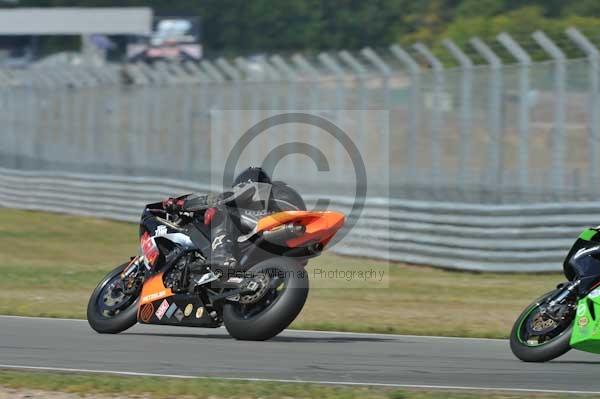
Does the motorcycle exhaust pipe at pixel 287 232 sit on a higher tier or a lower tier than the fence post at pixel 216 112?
lower

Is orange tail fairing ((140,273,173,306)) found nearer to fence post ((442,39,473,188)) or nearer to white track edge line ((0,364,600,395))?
white track edge line ((0,364,600,395))

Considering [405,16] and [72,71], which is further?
[405,16]

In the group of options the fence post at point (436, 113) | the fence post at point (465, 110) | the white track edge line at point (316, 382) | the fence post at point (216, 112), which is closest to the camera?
the white track edge line at point (316, 382)

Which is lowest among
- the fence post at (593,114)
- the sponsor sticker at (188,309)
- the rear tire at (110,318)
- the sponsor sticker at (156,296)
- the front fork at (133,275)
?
the rear tire at (110,318)

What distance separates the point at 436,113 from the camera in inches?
694

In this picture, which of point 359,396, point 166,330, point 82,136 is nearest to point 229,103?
point 82,136

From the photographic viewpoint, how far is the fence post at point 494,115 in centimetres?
1636

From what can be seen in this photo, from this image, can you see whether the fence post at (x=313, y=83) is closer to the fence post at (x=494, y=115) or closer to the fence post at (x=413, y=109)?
the fence post at (x=413, y=109)

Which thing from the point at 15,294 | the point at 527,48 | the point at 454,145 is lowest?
the point at 15,294

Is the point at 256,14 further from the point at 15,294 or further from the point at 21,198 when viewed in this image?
the point at 15,294

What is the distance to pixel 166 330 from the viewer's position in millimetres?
10461

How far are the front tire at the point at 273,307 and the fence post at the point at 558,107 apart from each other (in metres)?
7.32

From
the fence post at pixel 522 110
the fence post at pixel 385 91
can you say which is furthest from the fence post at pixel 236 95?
the fence post at pixel 522 110

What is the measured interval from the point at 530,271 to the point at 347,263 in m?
3.09
